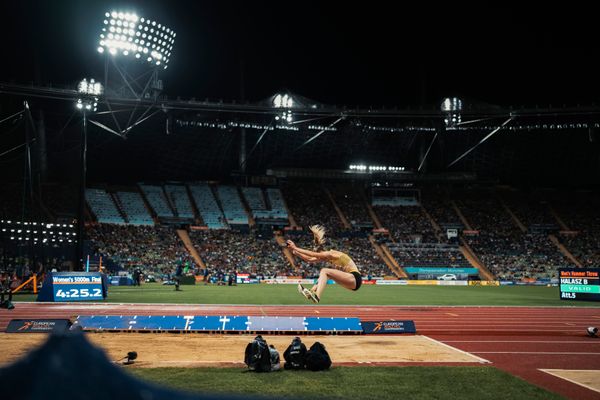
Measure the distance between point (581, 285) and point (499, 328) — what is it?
15.2 metres

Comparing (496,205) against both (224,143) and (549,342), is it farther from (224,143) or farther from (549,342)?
(549,342)

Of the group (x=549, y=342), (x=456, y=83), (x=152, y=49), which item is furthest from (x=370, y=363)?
(x=456, y=83)

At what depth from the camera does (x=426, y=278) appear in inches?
2087

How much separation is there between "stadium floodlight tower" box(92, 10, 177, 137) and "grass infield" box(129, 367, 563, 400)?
93.5ft

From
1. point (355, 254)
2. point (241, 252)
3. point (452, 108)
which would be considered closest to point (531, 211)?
point (452, 108)

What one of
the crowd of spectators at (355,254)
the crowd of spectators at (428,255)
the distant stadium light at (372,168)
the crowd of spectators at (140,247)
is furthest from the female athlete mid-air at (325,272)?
the distant stadium light at (372,168)

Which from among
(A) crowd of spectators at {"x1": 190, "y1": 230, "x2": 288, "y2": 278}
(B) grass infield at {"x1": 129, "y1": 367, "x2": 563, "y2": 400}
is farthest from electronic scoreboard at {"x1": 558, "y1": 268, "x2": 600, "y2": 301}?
(A) crowd of spectators at {"x1": 190, "y1": 230, "x2": 288, "y2": 278}

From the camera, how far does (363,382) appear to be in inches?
325

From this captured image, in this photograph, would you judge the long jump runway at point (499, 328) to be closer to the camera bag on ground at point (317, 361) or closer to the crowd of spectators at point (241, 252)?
the camera bag on ground at point (317, 361)

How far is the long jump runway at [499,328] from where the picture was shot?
9.80m

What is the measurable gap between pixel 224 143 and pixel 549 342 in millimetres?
47809

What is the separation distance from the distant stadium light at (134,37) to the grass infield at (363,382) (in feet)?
96.6

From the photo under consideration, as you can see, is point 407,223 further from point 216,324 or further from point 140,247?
point 216,324

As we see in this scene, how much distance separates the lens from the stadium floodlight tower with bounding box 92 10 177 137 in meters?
33.2
